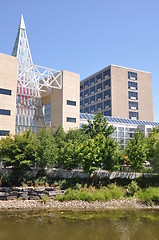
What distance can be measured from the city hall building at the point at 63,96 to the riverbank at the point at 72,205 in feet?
50.7

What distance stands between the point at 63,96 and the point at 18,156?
65.4 ft

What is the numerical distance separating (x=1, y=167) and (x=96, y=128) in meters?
14.4

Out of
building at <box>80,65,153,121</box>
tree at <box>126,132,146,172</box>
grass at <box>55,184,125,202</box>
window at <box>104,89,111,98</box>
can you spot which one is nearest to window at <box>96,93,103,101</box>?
building at <box>80,65,153,121</box>

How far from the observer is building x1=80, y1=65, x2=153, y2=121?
81.6 metres

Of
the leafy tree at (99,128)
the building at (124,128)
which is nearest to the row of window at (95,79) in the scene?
the building at (124,128)

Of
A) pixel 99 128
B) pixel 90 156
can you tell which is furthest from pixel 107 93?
pixel 90 156

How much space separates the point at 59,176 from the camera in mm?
35719


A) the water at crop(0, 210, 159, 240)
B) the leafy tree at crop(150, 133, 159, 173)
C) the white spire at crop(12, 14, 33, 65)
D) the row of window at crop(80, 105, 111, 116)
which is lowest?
the water at crop(0, 210, 159, 240)

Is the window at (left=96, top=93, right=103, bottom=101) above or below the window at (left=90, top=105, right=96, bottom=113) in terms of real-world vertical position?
above

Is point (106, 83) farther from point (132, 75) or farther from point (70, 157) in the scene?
point (70, 157)

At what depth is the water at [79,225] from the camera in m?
18.2

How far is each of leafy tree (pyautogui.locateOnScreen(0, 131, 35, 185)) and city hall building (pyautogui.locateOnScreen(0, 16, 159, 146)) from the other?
8.82 meters

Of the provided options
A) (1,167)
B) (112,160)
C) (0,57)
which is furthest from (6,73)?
(112,160)

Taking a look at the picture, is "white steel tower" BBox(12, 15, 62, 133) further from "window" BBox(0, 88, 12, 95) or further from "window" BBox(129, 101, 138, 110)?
"window" BBox(129, 101, 138, 110)
